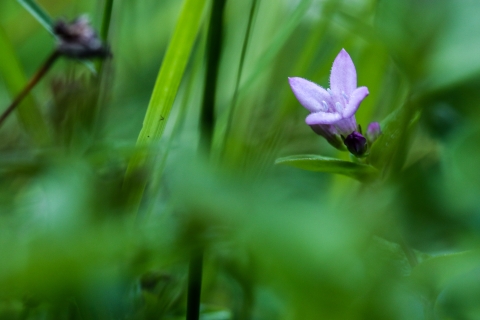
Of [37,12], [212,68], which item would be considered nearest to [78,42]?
[37,12]

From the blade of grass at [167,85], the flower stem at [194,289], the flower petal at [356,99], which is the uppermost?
the flower petal at [356,99]

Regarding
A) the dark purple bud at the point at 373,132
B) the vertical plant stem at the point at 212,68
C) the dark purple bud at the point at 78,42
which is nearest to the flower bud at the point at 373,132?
the dark purple bud at the point at 373,132

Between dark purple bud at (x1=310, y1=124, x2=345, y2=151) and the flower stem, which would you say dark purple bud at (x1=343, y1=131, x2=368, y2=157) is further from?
the flower stem

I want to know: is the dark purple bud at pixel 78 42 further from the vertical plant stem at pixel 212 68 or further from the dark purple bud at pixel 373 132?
the dark purple bud at pixel 373 132

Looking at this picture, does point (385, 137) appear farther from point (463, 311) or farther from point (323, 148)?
point (323, 148)

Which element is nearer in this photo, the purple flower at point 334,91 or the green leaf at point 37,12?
the purple flower at point 334,91

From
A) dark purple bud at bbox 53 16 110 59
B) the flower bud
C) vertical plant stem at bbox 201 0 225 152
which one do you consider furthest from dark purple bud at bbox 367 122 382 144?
dark purple bud at bbox 53 16 110 59

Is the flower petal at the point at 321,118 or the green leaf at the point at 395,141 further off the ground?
the flower petal at the point at 321,118

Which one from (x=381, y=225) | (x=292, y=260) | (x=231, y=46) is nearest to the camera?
(x=292, y=260)

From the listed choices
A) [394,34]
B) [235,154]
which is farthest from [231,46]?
[394,34]
